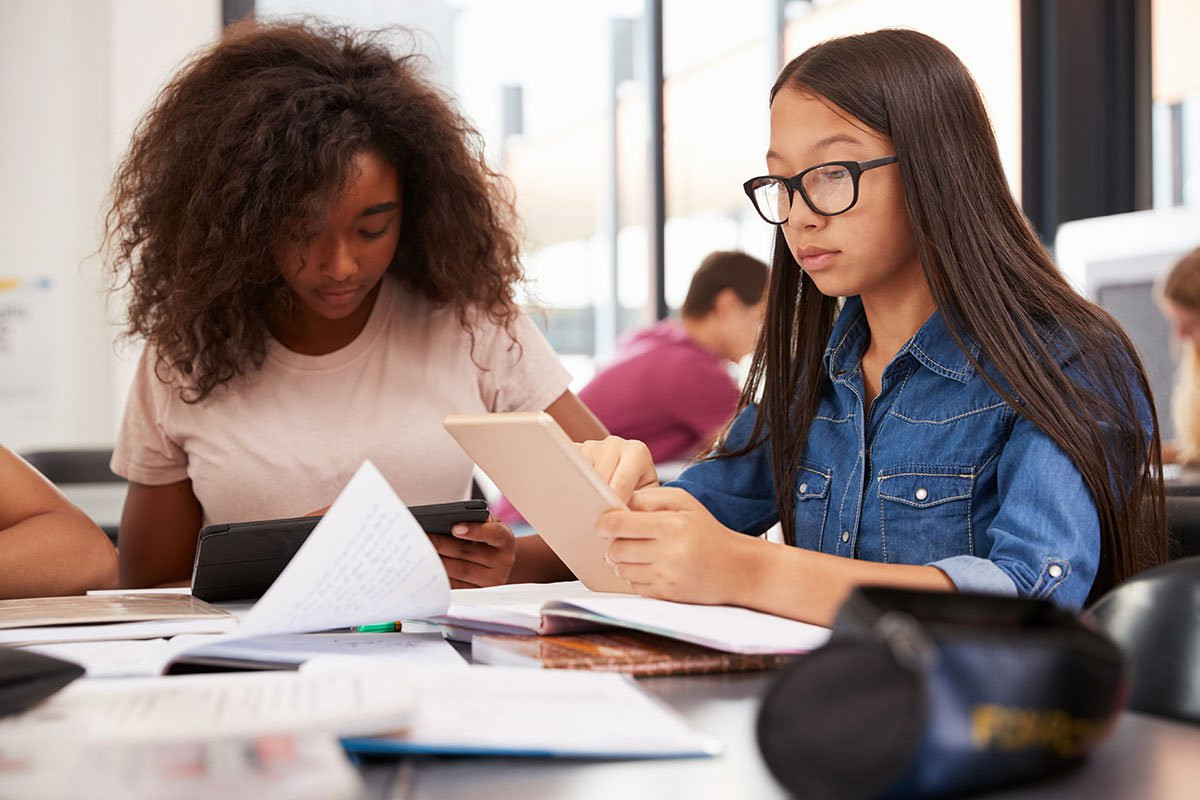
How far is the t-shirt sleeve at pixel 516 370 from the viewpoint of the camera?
5.22 ft

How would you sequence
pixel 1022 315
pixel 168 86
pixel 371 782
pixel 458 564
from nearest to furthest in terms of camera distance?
pixel 371 782 → pixel 1022 315 → pixel 458 564 → pixel 168 86

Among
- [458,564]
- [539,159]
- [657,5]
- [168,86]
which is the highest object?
[657,5]

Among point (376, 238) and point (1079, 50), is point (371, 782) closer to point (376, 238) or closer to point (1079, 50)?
point (376, 238)

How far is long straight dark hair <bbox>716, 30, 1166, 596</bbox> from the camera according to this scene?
1.00 m

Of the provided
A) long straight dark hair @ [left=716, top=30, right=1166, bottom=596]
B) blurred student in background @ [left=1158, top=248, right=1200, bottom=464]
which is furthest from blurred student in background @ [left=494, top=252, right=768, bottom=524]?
long straight dark hair @ [left=716, top=30, right=1166, bottom=596]

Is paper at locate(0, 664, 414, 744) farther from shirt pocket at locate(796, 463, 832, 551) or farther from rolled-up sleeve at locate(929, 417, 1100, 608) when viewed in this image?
shirt pocket at locate(796, 463, 832, 551)

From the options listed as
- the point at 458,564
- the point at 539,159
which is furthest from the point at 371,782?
the point at 539,159

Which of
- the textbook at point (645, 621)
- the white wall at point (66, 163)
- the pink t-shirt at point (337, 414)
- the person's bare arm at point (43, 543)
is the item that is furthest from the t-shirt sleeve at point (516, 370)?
the white wall at point (66, 163)

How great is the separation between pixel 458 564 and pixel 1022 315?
22.0 inches

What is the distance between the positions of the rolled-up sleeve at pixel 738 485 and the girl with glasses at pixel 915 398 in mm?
49

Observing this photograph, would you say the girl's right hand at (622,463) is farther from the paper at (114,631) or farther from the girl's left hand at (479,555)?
the paper at (114,631)

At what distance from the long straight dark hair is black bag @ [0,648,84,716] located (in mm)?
712

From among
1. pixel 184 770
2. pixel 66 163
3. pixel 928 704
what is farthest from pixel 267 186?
pixel 66 163

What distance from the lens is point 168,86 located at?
4.95ft
